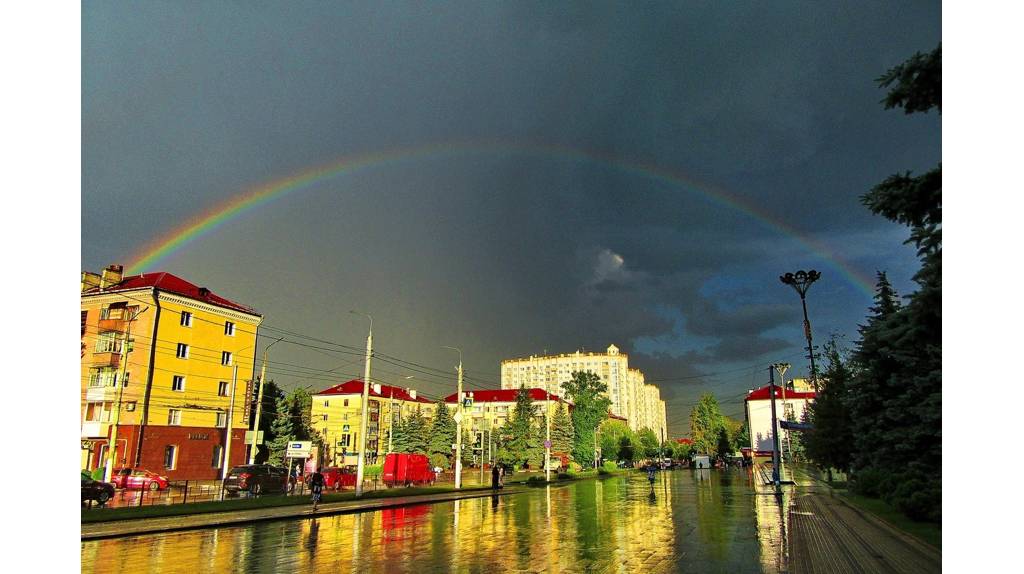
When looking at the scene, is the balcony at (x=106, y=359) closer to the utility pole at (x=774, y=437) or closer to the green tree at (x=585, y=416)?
the utility pole at (x=774, y=437)

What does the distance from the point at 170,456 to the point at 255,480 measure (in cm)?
1789

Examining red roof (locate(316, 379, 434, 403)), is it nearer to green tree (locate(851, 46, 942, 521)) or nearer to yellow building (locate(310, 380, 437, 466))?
yellow building (locate(310, 380, 437, 466))

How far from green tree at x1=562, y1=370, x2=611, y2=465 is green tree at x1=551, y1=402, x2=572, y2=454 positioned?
5.41 ft

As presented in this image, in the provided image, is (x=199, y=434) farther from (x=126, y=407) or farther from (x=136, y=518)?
(x=136, y=518)

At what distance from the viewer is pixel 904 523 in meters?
17.2

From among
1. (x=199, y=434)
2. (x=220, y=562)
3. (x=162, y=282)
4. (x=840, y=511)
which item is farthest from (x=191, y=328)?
(x=840, y=511)

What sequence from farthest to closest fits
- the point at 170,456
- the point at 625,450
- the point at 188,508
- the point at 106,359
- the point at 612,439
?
the point at 625,450
the point at 612,439
the point at 106,359
the point at 170,456
the point at 188,508

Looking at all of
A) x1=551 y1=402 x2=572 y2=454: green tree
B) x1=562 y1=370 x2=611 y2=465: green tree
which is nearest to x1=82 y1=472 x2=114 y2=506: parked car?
x1=551 y1=402 x2=572 y2=454: green tree

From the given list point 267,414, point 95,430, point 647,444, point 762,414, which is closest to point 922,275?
point 95,430

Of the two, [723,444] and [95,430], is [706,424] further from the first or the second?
[95,430]

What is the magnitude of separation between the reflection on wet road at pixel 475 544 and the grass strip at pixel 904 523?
306 cm

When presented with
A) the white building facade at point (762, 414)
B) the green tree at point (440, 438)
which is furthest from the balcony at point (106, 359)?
the white building facade at point (762, 414)

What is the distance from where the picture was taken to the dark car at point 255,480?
3503 cm

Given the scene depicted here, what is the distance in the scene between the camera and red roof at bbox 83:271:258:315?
173ft
